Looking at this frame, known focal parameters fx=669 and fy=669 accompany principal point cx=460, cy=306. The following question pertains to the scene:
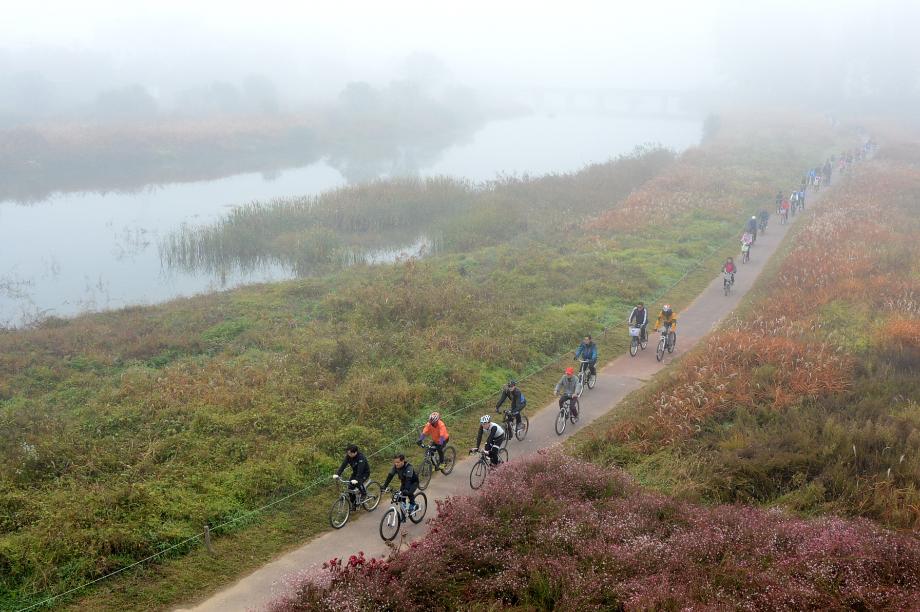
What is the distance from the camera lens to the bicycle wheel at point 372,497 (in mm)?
13430

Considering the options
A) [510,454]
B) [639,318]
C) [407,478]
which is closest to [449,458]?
[510,454]

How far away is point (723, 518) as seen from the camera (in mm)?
10453

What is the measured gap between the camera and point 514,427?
16219 millimetres

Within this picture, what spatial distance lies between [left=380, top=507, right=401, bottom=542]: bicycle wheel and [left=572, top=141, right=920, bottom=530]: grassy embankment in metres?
4.62

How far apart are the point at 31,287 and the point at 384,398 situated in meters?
24.5

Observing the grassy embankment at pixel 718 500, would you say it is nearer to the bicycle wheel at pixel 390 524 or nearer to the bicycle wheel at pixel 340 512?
the bicycle wheel at pixel 390 524

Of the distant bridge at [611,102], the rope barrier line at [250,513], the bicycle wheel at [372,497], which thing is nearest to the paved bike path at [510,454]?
the bicycle wheel at [372,497]

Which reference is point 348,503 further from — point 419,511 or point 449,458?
point 449,458

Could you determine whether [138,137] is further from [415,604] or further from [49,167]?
[415,604]

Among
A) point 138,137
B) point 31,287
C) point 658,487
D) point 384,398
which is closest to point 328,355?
point 384,398

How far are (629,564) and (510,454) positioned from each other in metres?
6.57

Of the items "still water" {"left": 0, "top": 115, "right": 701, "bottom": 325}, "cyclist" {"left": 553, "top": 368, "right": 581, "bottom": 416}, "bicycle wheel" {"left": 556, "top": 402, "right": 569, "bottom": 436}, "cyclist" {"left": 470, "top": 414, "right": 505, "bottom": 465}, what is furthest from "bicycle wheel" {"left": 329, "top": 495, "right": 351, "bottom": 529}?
"still water" {"left": 0, "top": 115, "right": 701, "bottom": 325}

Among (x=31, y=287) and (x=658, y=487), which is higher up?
(x=31, y=287)

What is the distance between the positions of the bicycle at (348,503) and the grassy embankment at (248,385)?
1.29 feet
